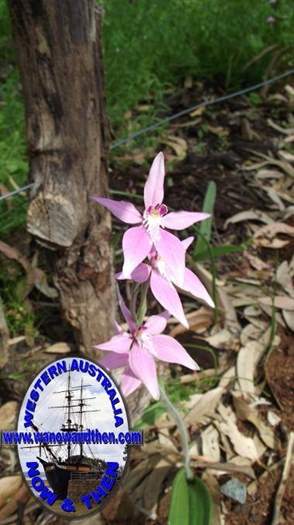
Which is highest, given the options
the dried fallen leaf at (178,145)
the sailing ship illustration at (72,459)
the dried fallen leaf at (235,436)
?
the sailing ship illustration at (72,459)

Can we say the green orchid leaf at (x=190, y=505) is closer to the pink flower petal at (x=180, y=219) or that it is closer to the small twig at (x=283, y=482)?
the small twig at (x=283, y=482)

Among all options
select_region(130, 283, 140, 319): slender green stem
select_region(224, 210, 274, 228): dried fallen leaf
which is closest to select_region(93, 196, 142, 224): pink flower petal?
select_region(130, 283, 140, 319): slender green stem

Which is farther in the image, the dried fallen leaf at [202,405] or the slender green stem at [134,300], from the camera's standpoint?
the dried fallen leaf at [202,405]

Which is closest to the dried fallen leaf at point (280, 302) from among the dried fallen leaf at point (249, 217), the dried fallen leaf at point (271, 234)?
the dried fallen leaf at point (271, 234)

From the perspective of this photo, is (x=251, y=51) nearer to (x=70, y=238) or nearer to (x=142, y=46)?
(x=142, y=46)

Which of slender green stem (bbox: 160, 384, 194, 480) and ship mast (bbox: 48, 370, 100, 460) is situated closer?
ship mast (bbox: 48, 370, 100, 460)

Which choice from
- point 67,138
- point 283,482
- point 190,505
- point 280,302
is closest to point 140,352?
point 190,505

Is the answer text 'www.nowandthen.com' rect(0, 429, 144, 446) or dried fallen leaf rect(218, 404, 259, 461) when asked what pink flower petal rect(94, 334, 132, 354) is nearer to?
text 'www.nowandthen.com' rect(0, 429, 144, 446)
